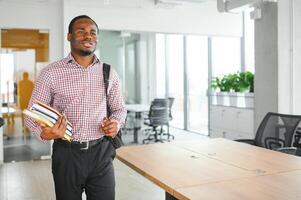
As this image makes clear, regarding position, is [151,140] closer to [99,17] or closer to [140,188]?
[99,17]

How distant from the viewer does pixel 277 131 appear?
3523mm

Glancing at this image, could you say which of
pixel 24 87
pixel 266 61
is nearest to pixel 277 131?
pixel 266 61

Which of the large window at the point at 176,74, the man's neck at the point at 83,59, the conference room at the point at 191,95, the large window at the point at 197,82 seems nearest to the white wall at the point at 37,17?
the conference room at the point at 191,95

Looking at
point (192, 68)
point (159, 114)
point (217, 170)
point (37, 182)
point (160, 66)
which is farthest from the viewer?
point (160, 66)

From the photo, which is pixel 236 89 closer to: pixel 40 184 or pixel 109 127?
pixel 40 184

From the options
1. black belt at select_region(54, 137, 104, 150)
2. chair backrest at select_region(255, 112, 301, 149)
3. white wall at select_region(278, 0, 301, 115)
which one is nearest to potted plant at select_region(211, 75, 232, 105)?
A: white wall at select_region(278, 0, 301, 115)

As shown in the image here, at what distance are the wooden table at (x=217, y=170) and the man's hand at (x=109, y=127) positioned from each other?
0.41 meters

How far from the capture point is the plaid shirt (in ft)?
6.05

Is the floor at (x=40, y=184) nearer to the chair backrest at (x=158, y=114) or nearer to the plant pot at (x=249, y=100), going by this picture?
the chair backrest at (x=158, y=114)

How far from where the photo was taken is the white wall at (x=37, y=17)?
618cm

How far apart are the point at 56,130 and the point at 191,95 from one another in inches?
333

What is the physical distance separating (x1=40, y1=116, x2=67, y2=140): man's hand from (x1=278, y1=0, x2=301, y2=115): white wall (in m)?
4.14

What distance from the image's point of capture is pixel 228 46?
27.7 feet

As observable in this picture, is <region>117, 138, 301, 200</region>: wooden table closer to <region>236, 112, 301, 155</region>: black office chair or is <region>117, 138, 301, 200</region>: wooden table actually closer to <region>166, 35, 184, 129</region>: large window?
<region>236, 112, 301, 155</region>: black office chair
